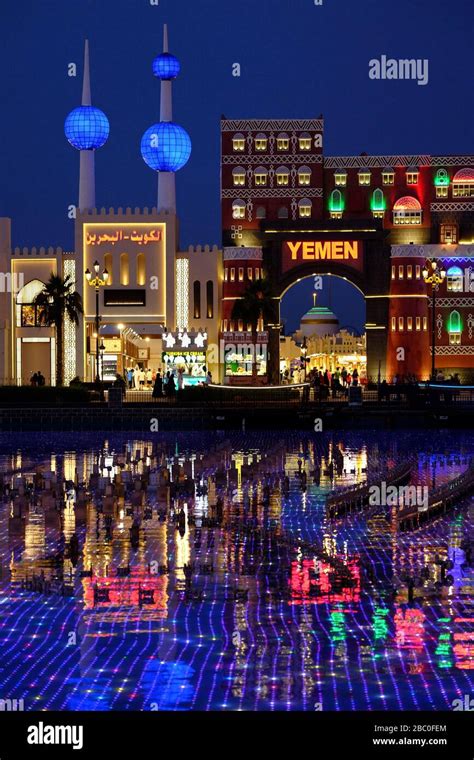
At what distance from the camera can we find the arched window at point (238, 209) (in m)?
80.7

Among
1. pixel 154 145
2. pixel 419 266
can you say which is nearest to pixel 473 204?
pixel 419 266

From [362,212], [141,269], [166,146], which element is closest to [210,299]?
[141,269]

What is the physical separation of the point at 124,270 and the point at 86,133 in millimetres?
9665

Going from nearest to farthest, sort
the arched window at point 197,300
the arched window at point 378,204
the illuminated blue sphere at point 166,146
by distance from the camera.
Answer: the arched window at point 197,300 → the illuminated blue sphere at point 166,146 → the arched window at point 378,204

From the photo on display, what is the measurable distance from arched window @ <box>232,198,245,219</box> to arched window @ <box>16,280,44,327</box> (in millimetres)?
14018

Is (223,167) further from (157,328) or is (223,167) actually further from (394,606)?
(394,606)

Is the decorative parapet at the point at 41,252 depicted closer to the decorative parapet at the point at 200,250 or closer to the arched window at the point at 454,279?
the decorative parapet at the point at 200,250

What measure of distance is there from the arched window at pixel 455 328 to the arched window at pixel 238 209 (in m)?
14.8

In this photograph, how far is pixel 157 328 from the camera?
71.8m

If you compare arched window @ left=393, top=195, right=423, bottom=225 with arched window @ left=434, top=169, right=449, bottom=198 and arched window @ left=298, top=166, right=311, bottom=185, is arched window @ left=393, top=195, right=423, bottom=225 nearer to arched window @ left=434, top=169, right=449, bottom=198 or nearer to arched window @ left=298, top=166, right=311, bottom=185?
arched window @ left=434, top=169, right=449, bottom=198

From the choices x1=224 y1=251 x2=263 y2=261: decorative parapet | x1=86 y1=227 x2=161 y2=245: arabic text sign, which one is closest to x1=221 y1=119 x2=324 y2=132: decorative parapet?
x1=224 y1=251 x2=263 y2=261: decorative parapet

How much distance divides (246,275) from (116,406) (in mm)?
34098

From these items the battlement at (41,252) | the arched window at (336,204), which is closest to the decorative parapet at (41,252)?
the battlement at (41,252)

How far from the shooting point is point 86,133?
252 ft
